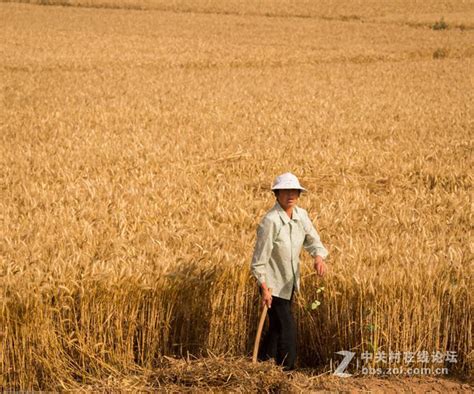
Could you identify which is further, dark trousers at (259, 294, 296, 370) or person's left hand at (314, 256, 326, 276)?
dark trousers at (259, 294, 296, 370)

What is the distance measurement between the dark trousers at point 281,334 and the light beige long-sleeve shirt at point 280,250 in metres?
0.10

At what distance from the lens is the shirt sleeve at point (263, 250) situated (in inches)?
199

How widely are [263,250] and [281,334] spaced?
25.9 inches

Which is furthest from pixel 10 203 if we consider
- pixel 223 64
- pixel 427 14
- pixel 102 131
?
pixel 427 14

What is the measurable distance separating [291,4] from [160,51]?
22.2 metres

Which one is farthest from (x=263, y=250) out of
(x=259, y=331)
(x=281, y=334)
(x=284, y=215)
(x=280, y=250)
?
(x=281, y=334)

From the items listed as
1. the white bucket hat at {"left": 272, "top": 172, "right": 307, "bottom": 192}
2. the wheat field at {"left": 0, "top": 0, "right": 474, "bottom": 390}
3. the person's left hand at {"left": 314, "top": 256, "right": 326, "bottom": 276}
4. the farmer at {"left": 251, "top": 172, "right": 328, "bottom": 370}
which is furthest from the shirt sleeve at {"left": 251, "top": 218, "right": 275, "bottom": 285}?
the wheat field at {"left": 0, "top": 0, "right": 474, "bottom": 390}

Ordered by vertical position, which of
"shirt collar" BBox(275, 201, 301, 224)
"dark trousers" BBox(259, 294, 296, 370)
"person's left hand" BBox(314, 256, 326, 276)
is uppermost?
"shirt collar" BBox(275, 201, 301, 224)

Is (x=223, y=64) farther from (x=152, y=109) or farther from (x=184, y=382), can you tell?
(x=184, y=382)

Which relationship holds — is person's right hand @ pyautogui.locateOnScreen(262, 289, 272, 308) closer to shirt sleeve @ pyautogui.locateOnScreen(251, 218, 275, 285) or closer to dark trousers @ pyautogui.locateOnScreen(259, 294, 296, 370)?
shirt sleeve @ pyautogui.locateOnScreen(251, 218, 275, 285)

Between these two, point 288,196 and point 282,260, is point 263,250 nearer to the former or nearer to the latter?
point 282,260

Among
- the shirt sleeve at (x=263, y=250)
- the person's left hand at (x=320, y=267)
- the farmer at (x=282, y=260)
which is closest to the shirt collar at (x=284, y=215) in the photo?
the farmer at (x=282, y=260)

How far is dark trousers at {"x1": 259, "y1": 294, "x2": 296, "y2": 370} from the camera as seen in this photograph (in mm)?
5270

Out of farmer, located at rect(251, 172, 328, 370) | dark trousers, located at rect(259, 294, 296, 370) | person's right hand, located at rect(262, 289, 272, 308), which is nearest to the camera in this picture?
person's right hand, located at rect(262, 289, 272, 308)
